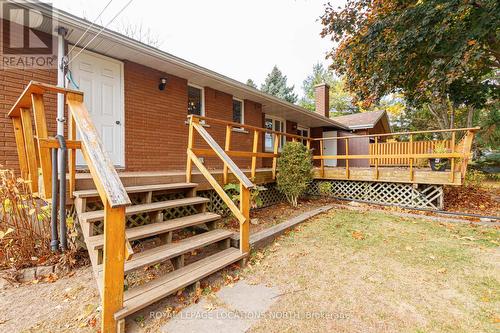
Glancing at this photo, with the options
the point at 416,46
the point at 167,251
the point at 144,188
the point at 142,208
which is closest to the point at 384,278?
the point at 167,251

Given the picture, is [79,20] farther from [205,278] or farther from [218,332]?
[218,332]

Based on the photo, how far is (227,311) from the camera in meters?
2.25

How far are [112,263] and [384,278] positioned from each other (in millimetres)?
2916

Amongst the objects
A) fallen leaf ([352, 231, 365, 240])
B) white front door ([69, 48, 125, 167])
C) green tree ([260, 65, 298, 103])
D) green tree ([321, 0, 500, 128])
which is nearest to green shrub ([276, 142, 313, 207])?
fallen leaf ([352, 231, 365, 240])

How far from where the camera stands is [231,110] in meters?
8.46

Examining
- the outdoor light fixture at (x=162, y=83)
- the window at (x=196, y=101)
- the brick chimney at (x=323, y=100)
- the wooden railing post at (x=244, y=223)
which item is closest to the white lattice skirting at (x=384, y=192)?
the window at (x=196, y=101)

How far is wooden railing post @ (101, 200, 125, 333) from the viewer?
183 cm

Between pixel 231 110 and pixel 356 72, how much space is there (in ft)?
15.9

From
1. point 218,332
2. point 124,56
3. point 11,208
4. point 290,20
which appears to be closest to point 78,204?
point 11,208

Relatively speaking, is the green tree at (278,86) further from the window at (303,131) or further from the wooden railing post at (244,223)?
the wooden railing post at (244,223)

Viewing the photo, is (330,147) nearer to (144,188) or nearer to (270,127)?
(270,127)

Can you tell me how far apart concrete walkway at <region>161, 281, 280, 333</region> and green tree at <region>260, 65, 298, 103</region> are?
2771 centimetres

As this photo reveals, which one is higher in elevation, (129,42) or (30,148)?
(129,42)

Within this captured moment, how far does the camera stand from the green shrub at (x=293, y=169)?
232 inches
